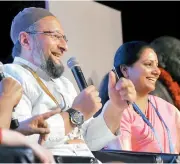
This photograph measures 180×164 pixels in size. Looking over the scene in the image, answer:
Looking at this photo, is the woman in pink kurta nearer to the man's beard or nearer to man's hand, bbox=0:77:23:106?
the man's beard

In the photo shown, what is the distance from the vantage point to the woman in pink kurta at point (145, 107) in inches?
106

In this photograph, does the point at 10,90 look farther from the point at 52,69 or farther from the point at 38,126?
the point at 52,69

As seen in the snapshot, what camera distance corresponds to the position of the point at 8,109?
1.80 m

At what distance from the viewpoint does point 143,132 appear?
2678 millimetres

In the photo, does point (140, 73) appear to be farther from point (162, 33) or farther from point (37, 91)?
point (162, 33)

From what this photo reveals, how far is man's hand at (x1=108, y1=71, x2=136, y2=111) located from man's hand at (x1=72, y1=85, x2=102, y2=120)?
7.0 inches

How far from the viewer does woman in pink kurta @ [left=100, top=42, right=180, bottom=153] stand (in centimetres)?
268

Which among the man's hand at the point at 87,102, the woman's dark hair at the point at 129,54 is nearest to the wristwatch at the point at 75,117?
the man's hand at the point at 87,102

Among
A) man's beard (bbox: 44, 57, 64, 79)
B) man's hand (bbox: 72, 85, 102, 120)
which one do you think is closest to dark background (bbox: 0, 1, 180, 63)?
man's beard (bbox: 44, 57, 64, 79)

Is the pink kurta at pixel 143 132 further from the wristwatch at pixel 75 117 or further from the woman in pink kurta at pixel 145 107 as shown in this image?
the wristwatch at pixel 75 117

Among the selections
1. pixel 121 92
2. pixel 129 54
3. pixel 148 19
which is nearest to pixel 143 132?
pixel 129 54

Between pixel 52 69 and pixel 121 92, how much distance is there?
326mm

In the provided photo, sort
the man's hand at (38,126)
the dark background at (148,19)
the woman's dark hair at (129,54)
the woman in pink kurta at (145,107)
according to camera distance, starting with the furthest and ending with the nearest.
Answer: the dark background at (148,19), the woman's dark hair at (129,54), the woman in pink kurta at (145,107), the man's hand at (38,126)

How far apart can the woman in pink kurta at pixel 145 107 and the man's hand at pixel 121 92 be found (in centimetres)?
43
